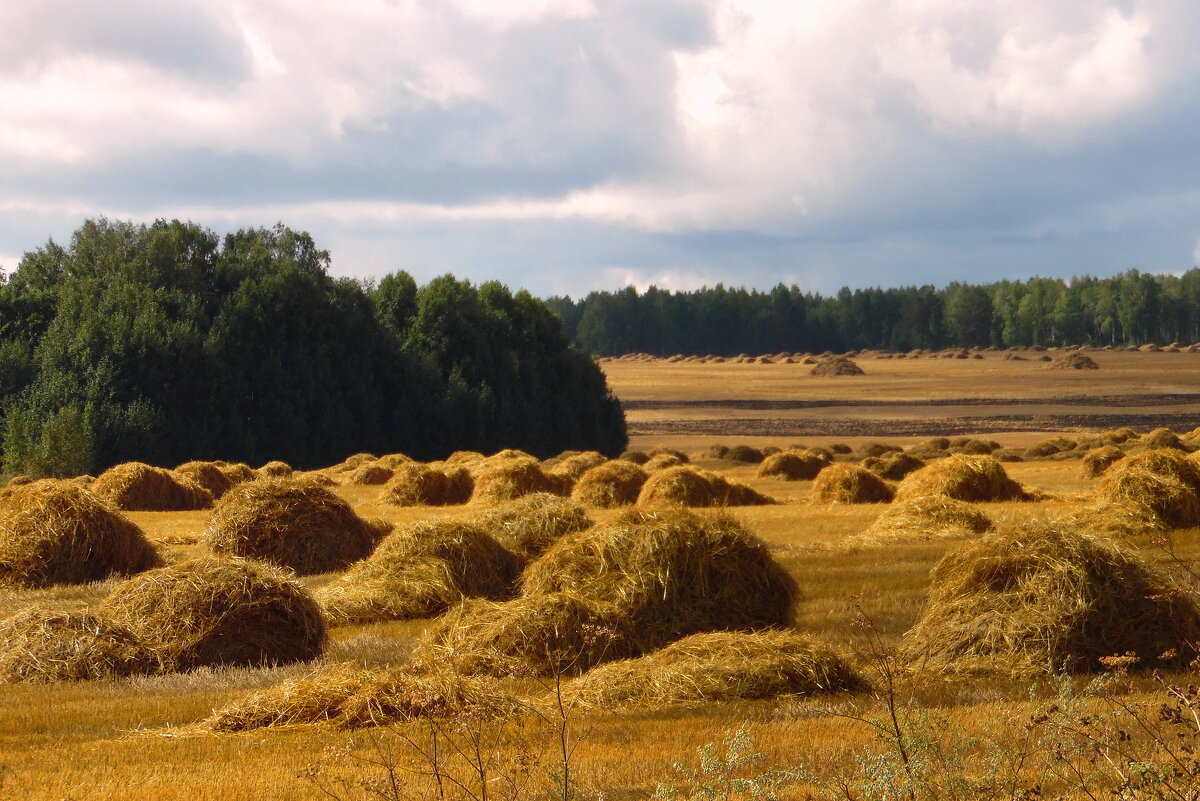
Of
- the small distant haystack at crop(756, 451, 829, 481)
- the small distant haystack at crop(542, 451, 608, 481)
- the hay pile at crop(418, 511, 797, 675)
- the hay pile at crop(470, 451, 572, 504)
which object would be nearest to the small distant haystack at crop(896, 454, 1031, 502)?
the hay pile at crop(470, 451, 572, 504)

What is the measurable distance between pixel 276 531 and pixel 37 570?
284cm

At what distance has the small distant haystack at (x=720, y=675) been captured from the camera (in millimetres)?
8648

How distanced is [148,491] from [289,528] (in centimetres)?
1239

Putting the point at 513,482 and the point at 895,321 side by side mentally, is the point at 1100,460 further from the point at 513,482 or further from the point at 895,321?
the point at 895,321

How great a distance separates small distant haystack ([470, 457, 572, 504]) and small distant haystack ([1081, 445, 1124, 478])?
12202 millimetres

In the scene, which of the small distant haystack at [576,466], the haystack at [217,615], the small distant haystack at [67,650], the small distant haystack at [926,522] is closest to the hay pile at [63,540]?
the haystack at [217,615]

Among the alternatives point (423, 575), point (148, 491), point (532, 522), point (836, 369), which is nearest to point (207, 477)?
point (148, 491)

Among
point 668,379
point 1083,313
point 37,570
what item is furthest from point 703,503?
point 1083,313

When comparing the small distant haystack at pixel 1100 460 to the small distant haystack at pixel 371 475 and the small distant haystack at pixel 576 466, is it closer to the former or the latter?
the small distant haystack at pixel 576 466

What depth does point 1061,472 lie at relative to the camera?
31781 millimetres

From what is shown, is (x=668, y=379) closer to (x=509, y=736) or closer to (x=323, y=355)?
(x=323, y=355)

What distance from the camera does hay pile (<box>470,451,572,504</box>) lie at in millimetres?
26219

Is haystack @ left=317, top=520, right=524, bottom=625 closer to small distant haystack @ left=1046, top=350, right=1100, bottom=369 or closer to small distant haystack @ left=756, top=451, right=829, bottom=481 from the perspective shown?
small distant haystack @ left=756, top=451, right=829, bottom=481

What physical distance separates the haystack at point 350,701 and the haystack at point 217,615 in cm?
185
